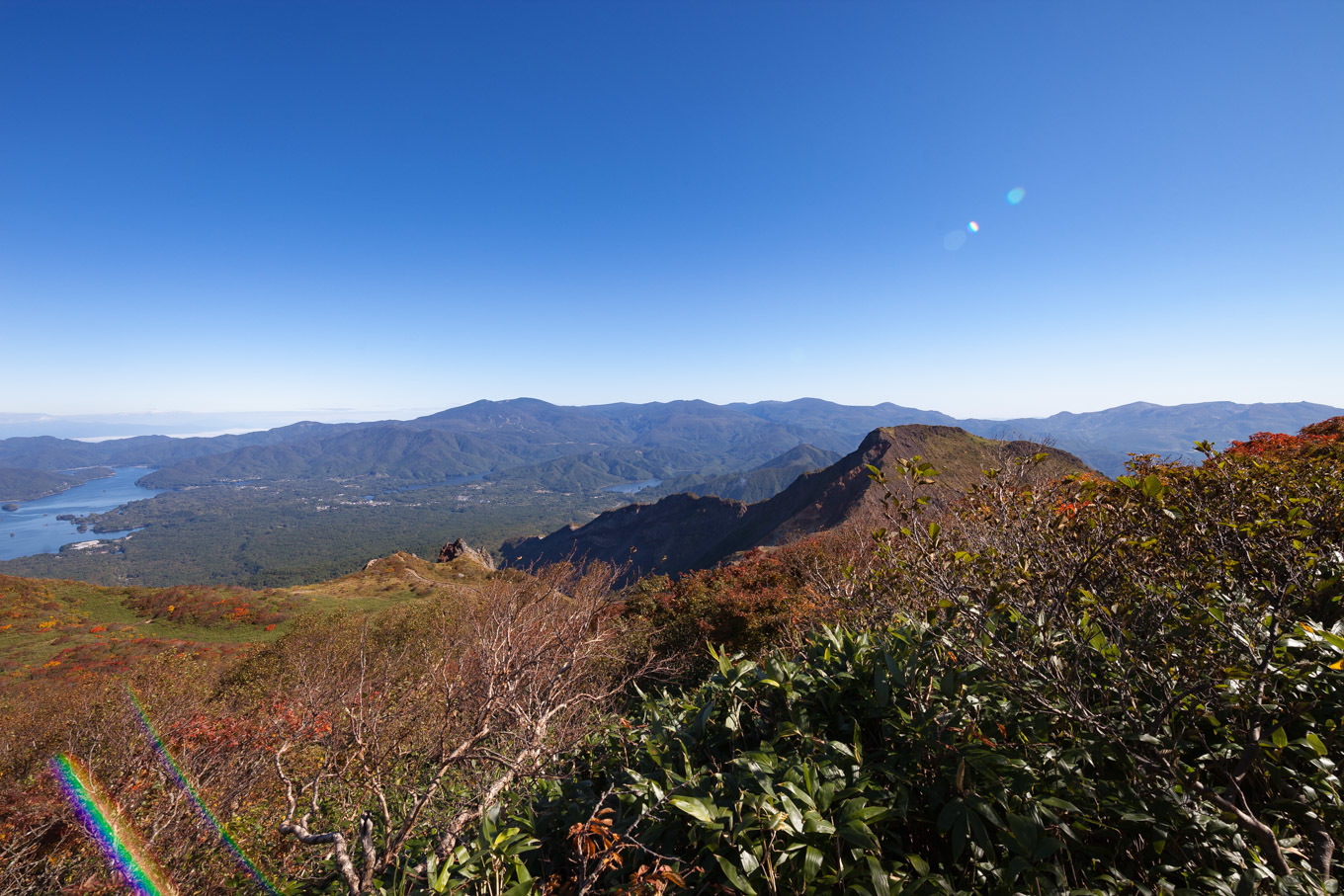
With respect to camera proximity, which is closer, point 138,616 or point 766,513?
point 138,616

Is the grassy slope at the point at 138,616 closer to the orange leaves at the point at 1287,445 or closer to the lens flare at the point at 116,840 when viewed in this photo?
the lens flare at the point at 116,840

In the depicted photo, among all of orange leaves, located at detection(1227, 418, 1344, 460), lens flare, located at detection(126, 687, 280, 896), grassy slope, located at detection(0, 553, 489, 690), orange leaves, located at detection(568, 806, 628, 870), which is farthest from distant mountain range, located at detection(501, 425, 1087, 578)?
orange leaves, located at detection(568, 806, 628, 870)

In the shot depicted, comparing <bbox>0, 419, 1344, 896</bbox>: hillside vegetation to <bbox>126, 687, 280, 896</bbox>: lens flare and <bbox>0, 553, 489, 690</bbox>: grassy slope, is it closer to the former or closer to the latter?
<bbox>126, 687, 280, 896</bbox>: lens flare

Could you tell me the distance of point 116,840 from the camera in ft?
24.7

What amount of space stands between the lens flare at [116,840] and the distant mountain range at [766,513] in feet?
83.6

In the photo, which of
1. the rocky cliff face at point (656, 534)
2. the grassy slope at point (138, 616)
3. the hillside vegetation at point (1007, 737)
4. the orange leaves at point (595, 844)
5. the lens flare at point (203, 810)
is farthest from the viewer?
the rocky cliff face at point (656, 534)

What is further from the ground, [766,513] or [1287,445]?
[1287,445]

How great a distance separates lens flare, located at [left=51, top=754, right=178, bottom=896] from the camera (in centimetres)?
698

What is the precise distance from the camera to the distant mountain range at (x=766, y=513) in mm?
55938

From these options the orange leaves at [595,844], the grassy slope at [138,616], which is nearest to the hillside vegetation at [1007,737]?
the orange leaves at [595,844]

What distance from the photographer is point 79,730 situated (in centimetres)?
1093

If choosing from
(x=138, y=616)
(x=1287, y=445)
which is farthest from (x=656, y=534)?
(x=1287, y=445)

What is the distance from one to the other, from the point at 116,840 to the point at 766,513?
7256 cm

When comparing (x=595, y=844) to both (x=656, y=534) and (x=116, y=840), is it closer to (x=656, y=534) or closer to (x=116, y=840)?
(x=116, y=840)
